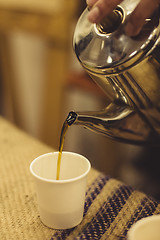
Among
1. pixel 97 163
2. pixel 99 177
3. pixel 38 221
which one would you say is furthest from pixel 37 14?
pixel 38 221

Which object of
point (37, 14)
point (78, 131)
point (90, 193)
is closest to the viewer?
point (90, 193)

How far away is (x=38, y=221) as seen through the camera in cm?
55

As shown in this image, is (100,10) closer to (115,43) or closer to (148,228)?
(115,43)

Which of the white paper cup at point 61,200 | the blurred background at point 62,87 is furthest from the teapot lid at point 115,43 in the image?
the blurred background at point 62,87

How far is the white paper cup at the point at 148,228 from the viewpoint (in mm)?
412

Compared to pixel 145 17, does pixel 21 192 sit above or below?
below

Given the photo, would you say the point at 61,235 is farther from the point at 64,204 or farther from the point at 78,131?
the point at 78,131

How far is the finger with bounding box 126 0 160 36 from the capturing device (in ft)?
1.69

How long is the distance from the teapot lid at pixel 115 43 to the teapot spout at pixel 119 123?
3.5 inches

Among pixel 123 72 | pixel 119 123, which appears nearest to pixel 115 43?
pixel 123 72

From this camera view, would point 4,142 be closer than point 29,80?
Yes

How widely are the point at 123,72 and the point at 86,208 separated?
0.85 feet

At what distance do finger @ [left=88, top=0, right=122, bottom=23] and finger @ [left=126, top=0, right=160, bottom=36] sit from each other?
0.04 meters

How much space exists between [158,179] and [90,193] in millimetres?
756
